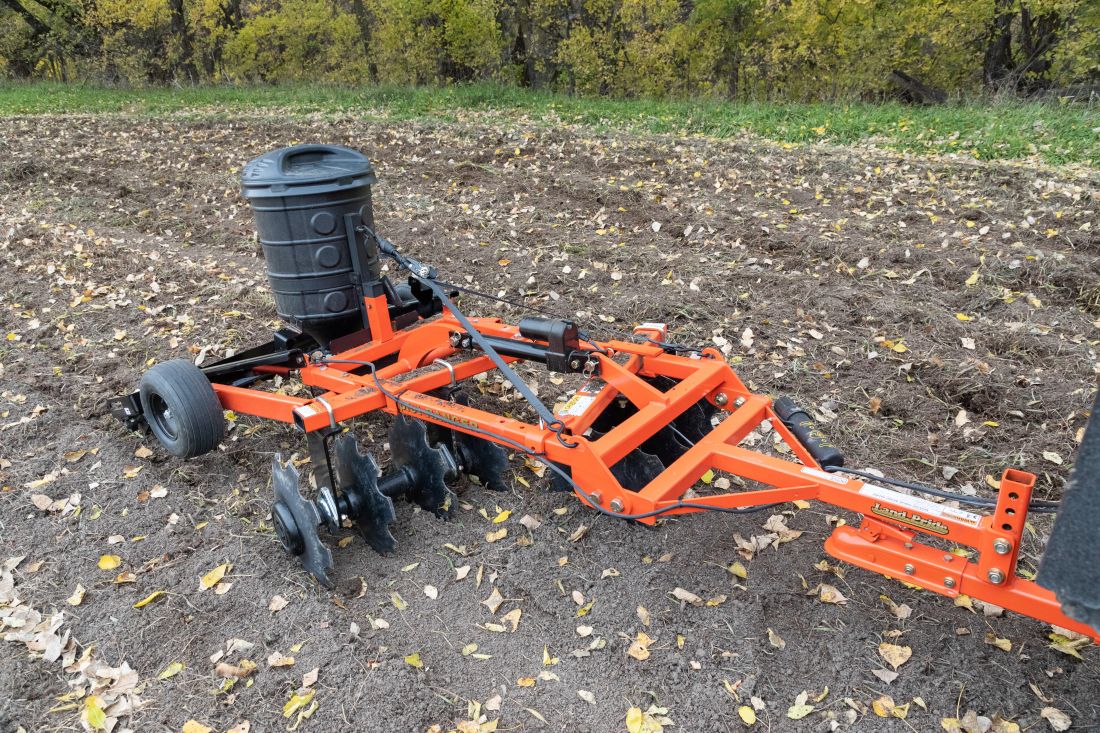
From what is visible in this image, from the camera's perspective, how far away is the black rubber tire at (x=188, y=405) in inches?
163

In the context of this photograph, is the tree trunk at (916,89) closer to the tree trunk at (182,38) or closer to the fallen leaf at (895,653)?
the fallen leaf at (895,653)

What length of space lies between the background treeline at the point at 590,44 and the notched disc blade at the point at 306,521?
14683 millimetres

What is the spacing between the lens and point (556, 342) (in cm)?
360

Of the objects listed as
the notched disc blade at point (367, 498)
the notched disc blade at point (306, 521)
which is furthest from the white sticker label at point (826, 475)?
the notched disc blade at point (306, 521)

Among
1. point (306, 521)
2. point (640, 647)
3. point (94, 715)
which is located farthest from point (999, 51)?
point (94, 715)

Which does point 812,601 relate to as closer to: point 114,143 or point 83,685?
point 83,685

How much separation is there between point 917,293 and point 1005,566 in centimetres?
424

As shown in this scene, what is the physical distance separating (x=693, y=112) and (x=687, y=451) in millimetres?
10715

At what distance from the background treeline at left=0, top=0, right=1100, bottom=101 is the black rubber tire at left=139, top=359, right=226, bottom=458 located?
14.6 m

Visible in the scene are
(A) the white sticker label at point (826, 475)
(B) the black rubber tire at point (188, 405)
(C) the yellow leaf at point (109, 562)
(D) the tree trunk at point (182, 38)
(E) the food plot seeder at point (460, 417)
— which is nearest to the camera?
(E) the food plot seeder at point (460, 417)

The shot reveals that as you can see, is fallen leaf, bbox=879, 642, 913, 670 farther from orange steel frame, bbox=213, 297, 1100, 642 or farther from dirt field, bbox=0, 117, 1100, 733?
orange steel frame, bbox=213, 297, 1100, 642

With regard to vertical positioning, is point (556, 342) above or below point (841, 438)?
above

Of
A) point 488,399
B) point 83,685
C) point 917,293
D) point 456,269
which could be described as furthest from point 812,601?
point 456,269

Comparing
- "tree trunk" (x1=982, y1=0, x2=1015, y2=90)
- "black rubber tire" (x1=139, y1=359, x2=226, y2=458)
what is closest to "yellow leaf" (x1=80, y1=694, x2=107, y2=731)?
"black rubber tire" (x1=139, y1=359, x2=226, y2=458)
